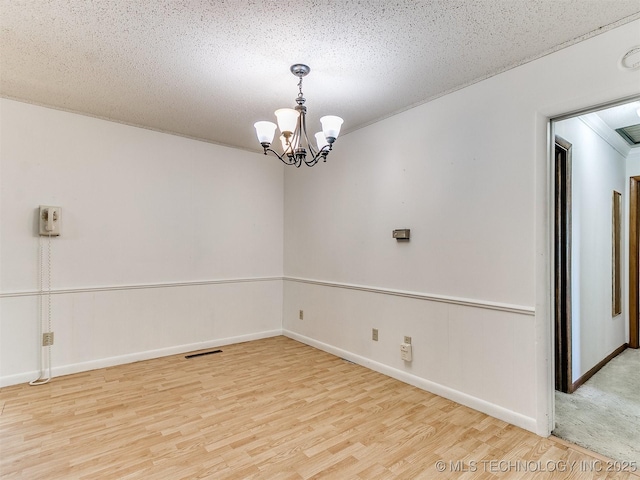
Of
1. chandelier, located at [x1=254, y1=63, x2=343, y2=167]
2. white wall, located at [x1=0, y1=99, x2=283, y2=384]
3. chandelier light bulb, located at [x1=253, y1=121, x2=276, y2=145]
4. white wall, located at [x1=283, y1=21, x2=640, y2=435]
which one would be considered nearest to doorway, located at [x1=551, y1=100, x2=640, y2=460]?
white wall, located at [x1=283, y1=21, x2=640, y2=435]

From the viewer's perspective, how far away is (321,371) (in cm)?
346

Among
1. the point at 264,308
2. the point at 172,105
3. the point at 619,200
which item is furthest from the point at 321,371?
the point at 619,200

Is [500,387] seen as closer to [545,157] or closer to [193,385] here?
[545,157]

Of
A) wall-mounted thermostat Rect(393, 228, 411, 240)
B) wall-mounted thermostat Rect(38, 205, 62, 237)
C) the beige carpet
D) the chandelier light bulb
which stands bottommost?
the beige carpet

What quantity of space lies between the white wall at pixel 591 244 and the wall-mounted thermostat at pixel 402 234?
4.77 ft

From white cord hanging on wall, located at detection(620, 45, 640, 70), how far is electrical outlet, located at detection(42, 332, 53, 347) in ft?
16.0

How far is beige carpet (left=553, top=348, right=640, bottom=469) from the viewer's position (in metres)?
2.19

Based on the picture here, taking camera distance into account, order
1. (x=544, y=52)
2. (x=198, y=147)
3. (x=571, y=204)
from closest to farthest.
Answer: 1. (x=544, y=52)
2. (x=571, y=204)
3. (x=198, y=147)

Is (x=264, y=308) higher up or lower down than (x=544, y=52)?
lower down

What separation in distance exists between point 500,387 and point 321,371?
1.62m

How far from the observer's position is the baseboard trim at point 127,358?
3117 millimetres

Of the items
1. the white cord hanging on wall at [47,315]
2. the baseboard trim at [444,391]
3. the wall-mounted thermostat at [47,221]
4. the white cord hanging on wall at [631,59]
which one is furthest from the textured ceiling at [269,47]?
the baseboard trim at [444,391]

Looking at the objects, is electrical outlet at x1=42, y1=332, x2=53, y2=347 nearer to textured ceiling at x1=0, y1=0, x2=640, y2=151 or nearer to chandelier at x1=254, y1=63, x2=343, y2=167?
textured ceiling at x1=0, y1=0, x2=640, y2=151

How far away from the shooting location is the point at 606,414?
8.55ft
